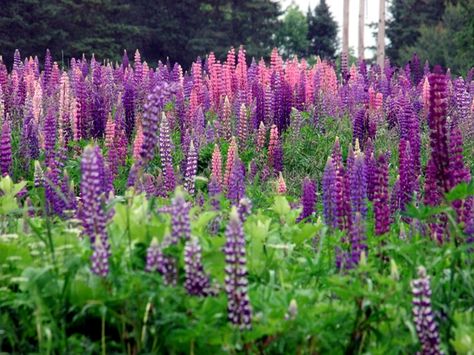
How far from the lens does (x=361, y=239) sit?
4.30 metres

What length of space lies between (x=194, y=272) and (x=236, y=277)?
237 millimetres

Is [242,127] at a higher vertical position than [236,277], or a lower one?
higher

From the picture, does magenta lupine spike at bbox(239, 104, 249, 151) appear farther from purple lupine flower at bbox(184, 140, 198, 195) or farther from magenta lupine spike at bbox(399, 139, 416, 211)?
magenta lupine spike at bbox(399, 139, 416, 211)

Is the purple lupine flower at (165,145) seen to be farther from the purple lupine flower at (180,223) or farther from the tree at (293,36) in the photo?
the tree at (293,36)

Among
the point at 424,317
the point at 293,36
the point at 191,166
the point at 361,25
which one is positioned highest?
the point at 293,36

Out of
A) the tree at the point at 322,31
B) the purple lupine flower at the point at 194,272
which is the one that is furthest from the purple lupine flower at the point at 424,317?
the tree at the point at 322,31

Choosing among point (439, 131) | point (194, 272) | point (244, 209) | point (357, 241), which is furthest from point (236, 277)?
point (439, 131)

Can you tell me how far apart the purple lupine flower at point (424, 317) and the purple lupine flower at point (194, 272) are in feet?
2.77

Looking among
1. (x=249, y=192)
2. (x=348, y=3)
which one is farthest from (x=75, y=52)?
(x=249, y=192)

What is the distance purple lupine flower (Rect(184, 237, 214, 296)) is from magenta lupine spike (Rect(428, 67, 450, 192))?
1491 millimetres

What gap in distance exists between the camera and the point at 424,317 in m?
3.12

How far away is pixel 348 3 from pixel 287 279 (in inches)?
1092

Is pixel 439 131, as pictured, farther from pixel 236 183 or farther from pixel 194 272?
pixel 236 183

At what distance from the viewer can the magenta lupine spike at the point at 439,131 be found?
4.11 metres
